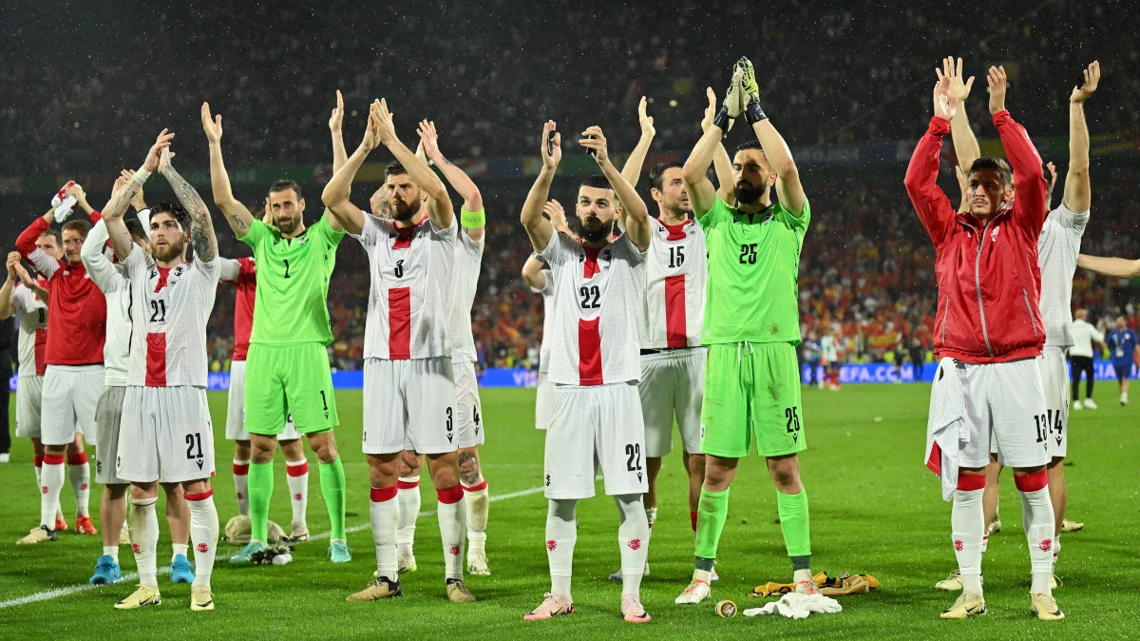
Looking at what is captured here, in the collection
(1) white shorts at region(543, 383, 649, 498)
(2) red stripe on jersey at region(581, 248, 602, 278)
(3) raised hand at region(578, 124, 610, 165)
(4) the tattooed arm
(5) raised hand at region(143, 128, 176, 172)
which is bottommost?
(1) white shorts at region(543, 383, 649, 498)

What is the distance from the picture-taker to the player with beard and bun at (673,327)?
23.6 feet

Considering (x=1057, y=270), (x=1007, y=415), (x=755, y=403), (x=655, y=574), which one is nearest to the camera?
(x=1007, y=415)

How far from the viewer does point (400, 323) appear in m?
6.85

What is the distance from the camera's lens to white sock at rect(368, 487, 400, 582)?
22.2 ft

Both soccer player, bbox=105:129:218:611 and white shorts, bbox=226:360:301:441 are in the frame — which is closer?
soccer player, bbox=105:129:218:611

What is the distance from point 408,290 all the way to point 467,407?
129 centimetres

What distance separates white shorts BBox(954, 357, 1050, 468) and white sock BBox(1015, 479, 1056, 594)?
0.18 metres

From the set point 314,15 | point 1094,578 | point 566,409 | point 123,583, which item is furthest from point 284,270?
point 314,15

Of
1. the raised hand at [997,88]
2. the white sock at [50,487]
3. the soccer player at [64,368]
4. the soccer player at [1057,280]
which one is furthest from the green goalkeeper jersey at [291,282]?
the raised hand at [997,88]

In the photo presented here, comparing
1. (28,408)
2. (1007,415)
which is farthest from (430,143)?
(28,408)

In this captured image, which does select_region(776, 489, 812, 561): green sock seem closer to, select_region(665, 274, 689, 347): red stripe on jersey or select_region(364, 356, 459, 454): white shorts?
select_region(665, 274, 689, 347): red stripe on jersey

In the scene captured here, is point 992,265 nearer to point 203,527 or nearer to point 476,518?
point 476,518

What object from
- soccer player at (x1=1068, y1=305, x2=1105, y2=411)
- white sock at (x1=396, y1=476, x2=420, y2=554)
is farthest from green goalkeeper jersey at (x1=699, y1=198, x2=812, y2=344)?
soccer player at (x1=1068, y1=305, x2=1105, y2=411)

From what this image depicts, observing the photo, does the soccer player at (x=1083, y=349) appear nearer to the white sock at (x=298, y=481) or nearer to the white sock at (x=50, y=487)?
the white sock at (x=298, y=481)
